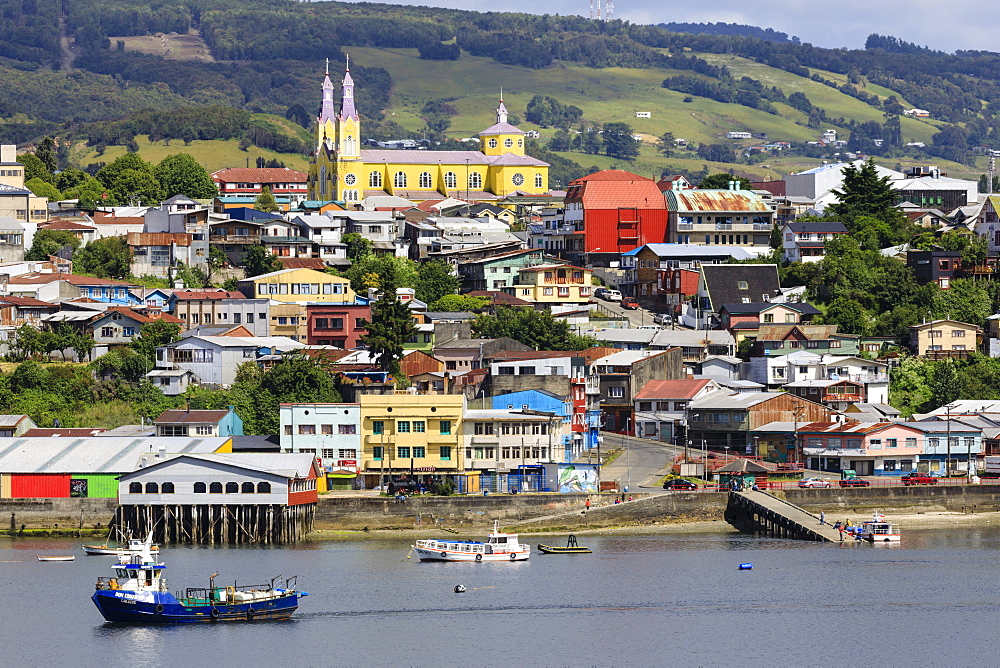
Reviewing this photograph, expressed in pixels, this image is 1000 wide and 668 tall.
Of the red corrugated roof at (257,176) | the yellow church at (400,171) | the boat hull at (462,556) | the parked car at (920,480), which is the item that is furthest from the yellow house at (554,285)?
the red corrugated roof at (257,176)

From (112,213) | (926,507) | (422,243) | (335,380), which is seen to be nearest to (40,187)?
(112,213)

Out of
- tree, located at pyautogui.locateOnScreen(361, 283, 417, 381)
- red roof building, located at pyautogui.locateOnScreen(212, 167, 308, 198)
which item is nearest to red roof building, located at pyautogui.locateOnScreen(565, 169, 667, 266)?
tree, located at pyautogui.locateOnScreen(361, 283, 417, 381)

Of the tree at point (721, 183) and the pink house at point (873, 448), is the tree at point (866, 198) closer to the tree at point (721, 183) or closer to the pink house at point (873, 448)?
the tree at point (721, 183)

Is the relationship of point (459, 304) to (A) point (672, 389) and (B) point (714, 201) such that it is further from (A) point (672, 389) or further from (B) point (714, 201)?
(B) point (714, 201)

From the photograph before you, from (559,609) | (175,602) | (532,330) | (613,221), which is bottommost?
(559,609)

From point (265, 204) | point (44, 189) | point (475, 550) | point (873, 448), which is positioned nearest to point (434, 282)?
point (265, 204)

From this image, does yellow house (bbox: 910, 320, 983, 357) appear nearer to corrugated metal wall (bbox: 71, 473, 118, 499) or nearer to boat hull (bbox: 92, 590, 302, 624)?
corrugated metal wall (bbox: 71, 473, 118, 499)
